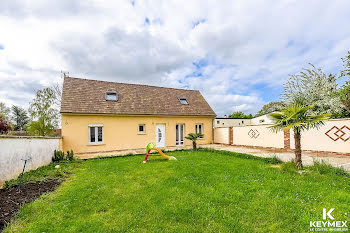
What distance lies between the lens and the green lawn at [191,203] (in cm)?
281

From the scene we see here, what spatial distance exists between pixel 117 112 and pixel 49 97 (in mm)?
13165

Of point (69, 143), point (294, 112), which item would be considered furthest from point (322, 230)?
point (69, 143)

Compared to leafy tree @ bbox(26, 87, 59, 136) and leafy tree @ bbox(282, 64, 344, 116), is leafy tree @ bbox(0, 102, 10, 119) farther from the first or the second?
leafy tree @ bbox(282, 64, 344, 116)

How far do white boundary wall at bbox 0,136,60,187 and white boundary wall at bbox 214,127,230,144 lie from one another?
14.5 meters

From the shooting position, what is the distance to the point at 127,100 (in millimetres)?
14461

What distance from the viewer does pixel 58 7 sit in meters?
7.02

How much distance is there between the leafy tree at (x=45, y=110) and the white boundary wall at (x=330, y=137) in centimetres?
2500

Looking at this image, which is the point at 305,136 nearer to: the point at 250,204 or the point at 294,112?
the point at 294,112

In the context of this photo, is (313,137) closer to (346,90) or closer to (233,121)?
(346,90)

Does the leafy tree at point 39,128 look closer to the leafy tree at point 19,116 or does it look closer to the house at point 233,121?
the house at point 233,121

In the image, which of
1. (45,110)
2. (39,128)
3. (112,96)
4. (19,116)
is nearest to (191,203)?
(112,96)

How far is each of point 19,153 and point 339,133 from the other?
619 inches

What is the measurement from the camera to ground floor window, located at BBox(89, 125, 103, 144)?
40.7 feet

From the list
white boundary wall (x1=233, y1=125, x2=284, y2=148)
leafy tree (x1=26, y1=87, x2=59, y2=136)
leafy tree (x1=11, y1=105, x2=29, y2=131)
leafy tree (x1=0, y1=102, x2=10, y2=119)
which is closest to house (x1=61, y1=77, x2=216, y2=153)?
white boundary wall (x1=233, y1=125, x2=284, y2=148)
